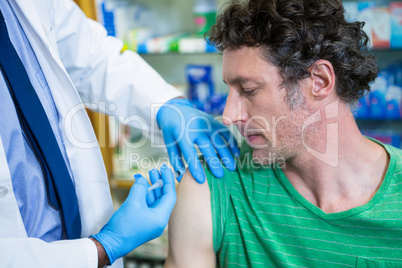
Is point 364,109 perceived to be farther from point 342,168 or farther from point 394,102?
point 342,168

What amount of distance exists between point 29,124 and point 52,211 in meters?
0.24

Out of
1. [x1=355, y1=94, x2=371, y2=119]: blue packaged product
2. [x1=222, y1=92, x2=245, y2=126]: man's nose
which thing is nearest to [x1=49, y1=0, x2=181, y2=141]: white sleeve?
[x1=222, y1=92, x2=245, y2=126]: man's nose

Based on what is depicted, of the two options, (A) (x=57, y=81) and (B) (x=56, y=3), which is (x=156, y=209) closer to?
(A) (x=57, y=81)

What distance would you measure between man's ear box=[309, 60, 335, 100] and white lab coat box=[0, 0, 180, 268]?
1.79 feet

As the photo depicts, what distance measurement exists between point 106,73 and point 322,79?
29.4 inches

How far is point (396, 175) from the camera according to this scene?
1136 millimetres

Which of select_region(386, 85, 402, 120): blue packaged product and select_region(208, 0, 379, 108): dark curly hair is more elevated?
select_region(208, 0, 379, 108): dark curly hair

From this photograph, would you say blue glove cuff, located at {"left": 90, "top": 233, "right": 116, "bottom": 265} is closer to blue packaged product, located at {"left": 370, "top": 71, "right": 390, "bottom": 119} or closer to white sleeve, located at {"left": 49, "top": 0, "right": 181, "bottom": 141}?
white sleeve, located at {"left": 49, "top": 0, "right": 181, "bottom": 141}

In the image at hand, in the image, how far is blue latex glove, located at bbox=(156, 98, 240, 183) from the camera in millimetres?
1299

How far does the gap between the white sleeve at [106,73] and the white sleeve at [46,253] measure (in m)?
0.62

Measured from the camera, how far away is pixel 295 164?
1.21 metres

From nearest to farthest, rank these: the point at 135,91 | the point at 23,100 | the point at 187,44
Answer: the point at 23,100 → the point at 135,91 → the point at 187,44

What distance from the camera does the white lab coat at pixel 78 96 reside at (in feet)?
3.08

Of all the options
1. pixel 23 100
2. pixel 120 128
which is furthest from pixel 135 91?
pixel 120 128
